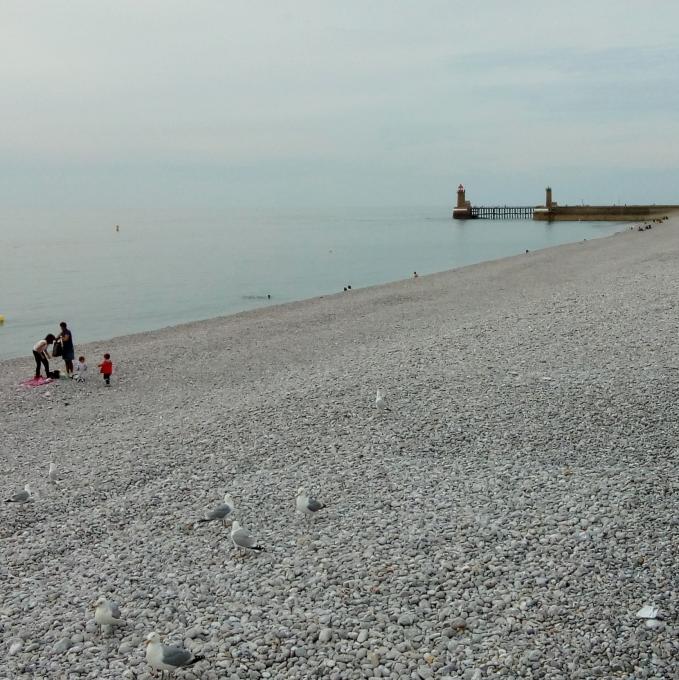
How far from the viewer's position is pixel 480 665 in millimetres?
5129

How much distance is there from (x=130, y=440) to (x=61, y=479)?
164 cm

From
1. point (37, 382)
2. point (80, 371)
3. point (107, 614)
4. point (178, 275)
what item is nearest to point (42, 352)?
point (37, 382)

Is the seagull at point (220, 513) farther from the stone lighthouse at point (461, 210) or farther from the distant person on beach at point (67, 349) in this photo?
the stone lighthouse at point (461, 210)

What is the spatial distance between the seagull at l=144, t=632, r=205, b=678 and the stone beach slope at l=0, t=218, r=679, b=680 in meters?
0.13

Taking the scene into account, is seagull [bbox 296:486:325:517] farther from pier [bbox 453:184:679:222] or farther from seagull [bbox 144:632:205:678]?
pier [bbox 453:184:679:222]

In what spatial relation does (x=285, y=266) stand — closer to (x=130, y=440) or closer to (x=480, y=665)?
(x=130, y=440)

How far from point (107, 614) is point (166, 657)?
0.87 m

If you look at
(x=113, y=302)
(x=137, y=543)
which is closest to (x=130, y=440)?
(x=137, y=543)

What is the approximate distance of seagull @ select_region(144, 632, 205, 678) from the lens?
514 cm

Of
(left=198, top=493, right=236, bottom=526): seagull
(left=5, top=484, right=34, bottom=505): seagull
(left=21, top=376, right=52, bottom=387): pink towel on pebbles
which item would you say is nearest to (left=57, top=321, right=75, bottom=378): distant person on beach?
(left=21, top=376, right=52, bottom=387): pink towel on pebbles

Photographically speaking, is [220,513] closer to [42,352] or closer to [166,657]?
[166,657]

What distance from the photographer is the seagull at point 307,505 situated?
740 centimetres

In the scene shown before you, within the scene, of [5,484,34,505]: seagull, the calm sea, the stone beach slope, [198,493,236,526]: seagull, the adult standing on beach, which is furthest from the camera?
the calm sea

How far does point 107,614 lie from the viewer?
5.77 m
